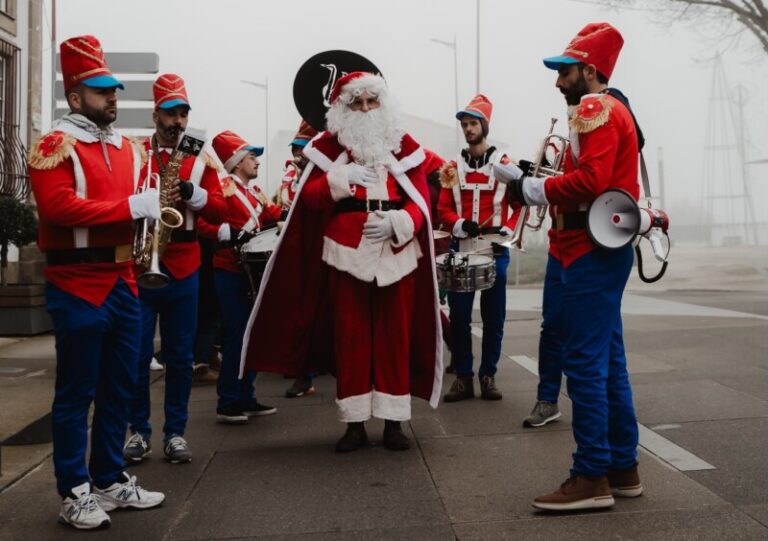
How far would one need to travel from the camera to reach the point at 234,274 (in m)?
6.07

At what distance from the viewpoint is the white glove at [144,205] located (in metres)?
3.86

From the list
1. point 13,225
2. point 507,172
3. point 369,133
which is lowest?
point 507,172

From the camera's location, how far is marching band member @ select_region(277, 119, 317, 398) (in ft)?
23.4

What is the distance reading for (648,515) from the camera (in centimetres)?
378

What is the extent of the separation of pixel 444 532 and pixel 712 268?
2377 centimetres

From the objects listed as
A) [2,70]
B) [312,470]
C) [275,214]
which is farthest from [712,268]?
[312,470]

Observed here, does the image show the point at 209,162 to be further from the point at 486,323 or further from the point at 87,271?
the point at 486,323

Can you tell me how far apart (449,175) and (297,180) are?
1.21 metres

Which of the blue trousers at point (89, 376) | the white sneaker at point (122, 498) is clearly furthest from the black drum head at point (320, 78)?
the white sneaker at point (122, 498)

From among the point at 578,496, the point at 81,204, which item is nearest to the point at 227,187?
the point at 81,204

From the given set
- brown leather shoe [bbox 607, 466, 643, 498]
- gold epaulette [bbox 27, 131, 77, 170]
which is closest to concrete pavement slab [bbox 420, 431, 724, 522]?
brown leather shoe [bbox 607, 466, 643, 498]

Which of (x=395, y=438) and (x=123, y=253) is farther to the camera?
(x=395, y=438)

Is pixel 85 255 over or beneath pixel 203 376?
over

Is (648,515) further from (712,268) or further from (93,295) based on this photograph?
(712,268)
